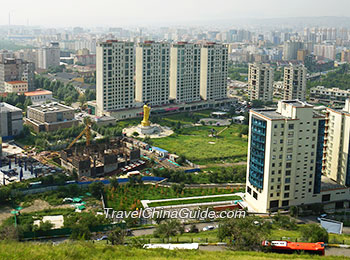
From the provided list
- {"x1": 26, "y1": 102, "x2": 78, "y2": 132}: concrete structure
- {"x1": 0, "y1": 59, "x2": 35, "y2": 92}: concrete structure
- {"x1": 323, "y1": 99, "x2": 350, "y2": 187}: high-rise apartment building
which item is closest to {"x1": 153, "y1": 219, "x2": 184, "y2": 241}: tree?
{"x1": 323, "y1": 99, "x2": 350, "y2": 187}: high-rise apartment building

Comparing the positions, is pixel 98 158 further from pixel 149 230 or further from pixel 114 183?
pixel 149 230

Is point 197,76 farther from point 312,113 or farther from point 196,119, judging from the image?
point 312,113

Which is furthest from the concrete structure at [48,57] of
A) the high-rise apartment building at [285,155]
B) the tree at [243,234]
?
the tree at [243,234]

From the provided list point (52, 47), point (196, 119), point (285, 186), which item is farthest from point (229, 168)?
point (52, 47)

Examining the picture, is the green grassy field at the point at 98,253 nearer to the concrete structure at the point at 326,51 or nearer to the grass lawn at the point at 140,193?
the grass lawn at the point at 140,193

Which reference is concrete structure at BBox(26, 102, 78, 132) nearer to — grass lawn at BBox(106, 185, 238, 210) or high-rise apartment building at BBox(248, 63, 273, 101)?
grass lawn at BBox(106, 185, 238, 210)

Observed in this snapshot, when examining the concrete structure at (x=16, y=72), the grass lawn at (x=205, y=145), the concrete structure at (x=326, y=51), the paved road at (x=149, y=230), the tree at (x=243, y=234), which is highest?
the concrete structure at (x=326, y=51)
